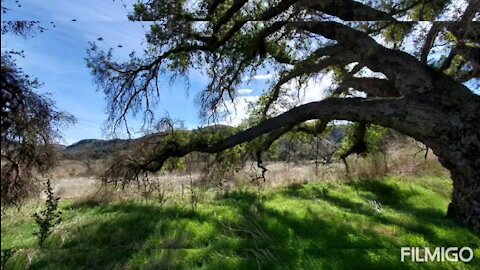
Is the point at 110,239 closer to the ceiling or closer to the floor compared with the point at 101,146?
closer to the floor

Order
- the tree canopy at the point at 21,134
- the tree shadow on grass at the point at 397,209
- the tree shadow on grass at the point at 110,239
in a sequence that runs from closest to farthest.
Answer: the tree canopy at the point at 21,134 < the tree shadow on grass at the point at 110,239 < the tree shadow on grass at the point at 397,209

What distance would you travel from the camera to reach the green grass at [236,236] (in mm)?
5363

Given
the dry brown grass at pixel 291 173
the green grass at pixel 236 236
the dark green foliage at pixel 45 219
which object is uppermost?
the dry brown grass at pixel 291 173

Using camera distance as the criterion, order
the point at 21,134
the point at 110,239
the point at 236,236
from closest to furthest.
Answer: the point at 21,134, the point at 110,239, the point at 236,236

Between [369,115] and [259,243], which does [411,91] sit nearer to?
[369,115]

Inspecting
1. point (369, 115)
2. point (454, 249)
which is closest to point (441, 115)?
point (369, 115)

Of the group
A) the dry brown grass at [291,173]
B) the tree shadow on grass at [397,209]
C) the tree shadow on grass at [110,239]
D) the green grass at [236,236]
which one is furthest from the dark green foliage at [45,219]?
the tree shadow on grass at [397,209]

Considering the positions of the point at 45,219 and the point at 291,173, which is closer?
the point at 45,219

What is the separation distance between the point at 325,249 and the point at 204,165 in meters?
4.75

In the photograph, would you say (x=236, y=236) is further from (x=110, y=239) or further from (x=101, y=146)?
(x=101, y=146)

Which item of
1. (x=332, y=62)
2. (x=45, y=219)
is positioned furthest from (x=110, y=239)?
(x=332, y=62)

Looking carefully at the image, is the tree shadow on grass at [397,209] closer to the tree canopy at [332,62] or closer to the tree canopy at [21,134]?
the tree canopy at [332,62]

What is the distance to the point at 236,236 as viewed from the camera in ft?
21.5

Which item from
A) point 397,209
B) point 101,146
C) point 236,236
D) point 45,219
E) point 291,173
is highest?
point 101,146
